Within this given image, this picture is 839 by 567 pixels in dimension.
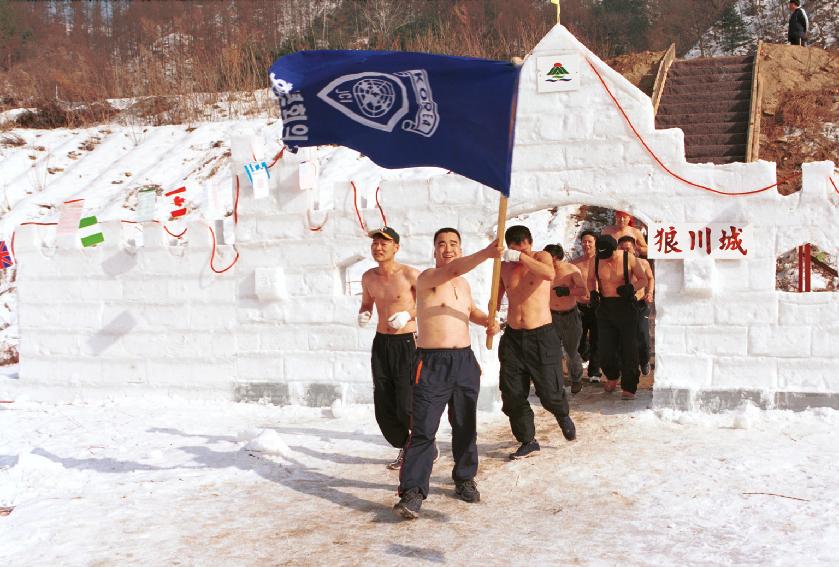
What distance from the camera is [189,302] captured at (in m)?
9.36

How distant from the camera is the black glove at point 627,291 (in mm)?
8664

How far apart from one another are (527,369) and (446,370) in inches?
43.0

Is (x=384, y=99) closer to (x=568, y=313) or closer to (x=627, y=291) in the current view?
(x=568, y=313)

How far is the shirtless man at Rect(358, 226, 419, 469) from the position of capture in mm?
6426

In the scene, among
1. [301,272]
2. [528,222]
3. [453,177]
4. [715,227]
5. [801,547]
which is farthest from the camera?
[528,222]

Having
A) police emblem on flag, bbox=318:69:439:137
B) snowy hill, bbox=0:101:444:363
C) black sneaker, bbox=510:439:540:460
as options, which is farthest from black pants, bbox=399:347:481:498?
snowy hill, bbox=0:101:444:363

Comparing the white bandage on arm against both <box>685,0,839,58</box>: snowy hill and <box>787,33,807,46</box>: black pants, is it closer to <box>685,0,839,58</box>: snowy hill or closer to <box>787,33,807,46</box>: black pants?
<box>787,33,807,46</box>: black pants

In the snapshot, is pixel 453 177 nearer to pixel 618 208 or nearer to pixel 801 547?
pixel 618 208

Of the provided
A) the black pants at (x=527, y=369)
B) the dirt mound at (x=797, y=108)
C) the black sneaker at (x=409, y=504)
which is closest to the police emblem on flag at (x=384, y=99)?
the black pants at (x=527, y=369)

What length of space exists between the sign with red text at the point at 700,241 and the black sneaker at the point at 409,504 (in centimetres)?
345

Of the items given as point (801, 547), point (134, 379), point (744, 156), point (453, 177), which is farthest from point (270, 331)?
point (744, 156)

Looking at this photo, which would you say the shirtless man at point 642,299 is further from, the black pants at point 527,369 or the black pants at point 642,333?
the black pants at point 527,369

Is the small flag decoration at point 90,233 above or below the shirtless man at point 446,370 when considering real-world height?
above

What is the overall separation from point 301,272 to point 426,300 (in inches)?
131
